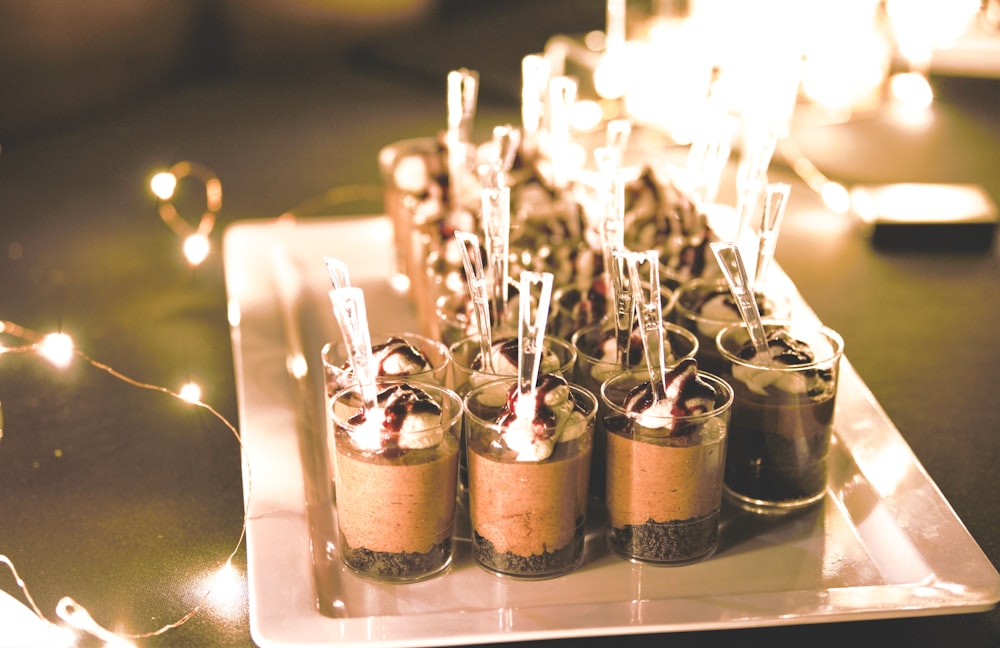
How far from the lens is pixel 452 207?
1.68 m

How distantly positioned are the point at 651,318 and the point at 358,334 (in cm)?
27

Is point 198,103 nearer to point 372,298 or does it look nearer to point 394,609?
point 372,298

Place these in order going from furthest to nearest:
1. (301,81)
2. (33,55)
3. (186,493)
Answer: (301,81) → (33,55) → (186,493)

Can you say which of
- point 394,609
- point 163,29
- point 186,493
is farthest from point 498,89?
point 394,609

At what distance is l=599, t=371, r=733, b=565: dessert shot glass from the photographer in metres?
1.03

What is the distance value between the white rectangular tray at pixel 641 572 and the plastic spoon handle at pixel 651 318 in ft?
0.59

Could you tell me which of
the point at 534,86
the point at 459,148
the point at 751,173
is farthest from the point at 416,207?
the point at 751,173

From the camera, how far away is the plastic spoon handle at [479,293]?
1082mm

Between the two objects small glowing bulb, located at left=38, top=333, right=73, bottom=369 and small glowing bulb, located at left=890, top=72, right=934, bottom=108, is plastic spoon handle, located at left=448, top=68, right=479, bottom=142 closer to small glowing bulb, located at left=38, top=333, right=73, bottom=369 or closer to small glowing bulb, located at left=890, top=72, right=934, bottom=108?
small glowing bulb, located at left=38, top=333, right=73, bottom=369

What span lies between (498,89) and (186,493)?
65.3 inches

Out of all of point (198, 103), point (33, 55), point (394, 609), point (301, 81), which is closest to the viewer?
point (394, 609)

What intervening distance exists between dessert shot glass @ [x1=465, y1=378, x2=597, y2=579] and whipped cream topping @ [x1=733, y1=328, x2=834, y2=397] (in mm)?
187

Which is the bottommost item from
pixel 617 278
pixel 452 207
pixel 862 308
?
pixel 862 308

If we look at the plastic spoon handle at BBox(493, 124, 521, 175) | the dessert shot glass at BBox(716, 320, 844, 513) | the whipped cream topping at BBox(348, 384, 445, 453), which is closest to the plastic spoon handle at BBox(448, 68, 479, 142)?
the plastic spoon handle at BBox(493, 124, 521, 175)
